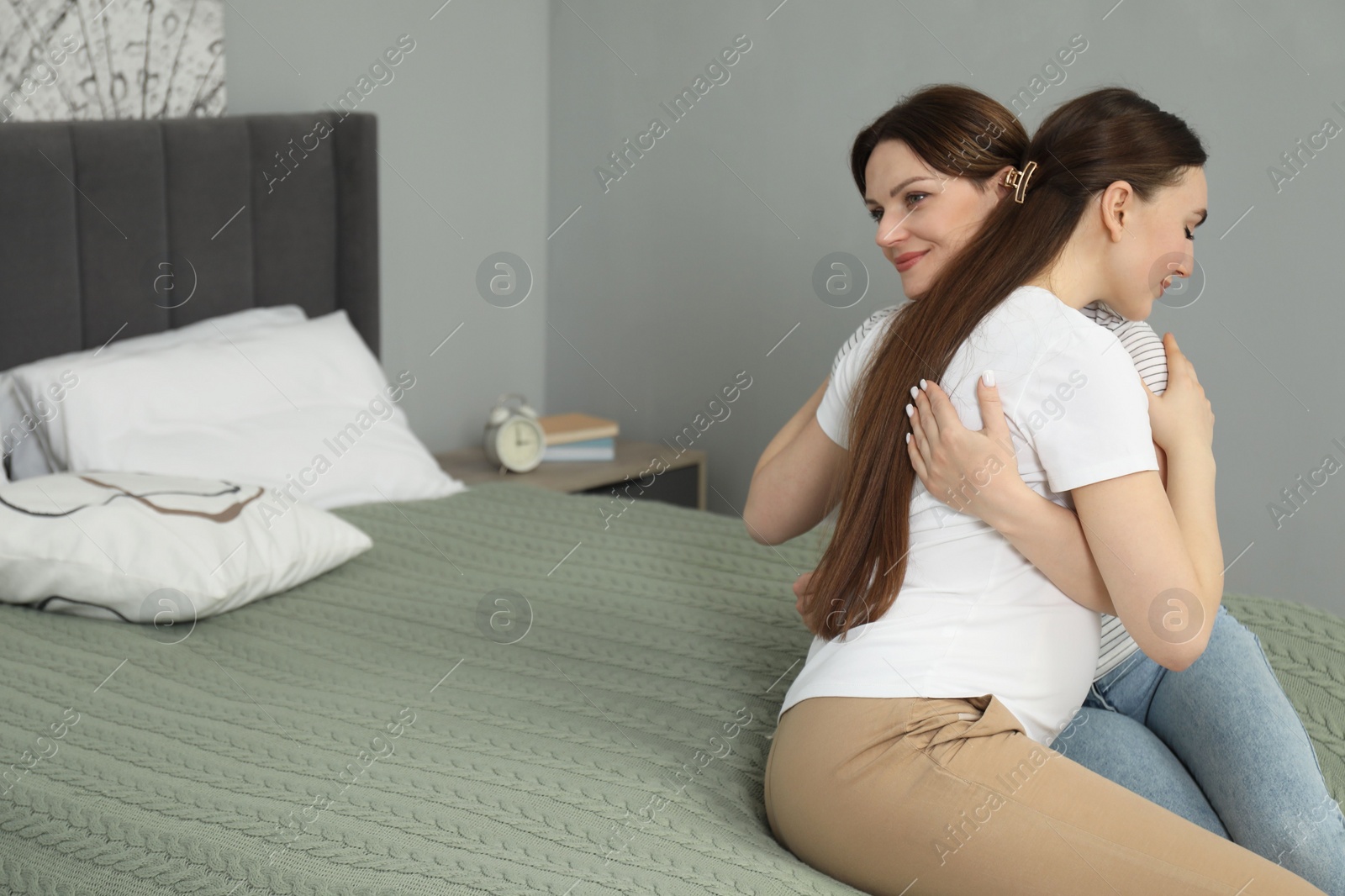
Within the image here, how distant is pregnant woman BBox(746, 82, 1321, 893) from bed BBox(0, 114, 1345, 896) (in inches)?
5.0

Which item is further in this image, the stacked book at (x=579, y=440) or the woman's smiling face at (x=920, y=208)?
the stacked book at (x=579, y=440)

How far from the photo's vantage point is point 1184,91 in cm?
247

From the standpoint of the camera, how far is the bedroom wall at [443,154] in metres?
2.72

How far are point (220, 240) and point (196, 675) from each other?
4.07ft

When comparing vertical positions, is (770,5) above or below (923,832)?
above

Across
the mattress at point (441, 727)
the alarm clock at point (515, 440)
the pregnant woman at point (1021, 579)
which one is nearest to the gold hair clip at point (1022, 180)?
the pregnant woman at point (1021, 579)

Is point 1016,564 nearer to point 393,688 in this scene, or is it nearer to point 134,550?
point 393,688

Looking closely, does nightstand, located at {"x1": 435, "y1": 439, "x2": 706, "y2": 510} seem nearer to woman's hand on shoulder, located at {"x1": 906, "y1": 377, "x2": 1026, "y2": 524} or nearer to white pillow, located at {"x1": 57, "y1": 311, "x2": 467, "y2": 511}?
white pillow, located at {"x1": 57, "y1": 311, "x2": 467, "y2": 511}

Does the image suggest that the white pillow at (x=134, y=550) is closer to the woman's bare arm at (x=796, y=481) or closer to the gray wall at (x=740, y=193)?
the woman's bare arm at (x=796, y=481)

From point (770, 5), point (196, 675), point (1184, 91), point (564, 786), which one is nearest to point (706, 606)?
point (564, 786)

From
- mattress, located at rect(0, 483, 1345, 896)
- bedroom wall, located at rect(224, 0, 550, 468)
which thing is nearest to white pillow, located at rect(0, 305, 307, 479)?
mattress, located at rect(0, 483, 1345, 896)

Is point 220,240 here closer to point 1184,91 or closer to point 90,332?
point 90,332

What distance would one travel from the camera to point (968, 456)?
1.04 meters

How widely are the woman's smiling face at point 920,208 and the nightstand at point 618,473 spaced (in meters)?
1.50
